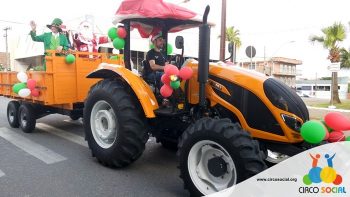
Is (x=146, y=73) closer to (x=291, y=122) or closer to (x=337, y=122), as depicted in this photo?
(x=291, y=122)

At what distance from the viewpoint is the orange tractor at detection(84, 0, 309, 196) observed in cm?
334

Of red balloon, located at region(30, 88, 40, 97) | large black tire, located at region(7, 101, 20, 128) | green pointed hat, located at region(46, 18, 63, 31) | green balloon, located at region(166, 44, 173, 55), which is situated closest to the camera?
green balloon, located at region(166, 44, 173, 55)

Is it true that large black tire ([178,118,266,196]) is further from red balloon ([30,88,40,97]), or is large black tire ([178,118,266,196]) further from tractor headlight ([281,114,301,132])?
red balloon ([30,88,40,97])

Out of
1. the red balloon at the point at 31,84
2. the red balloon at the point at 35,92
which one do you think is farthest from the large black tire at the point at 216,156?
the red balloon at the point at 31,84

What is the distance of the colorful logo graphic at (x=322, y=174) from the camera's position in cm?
186

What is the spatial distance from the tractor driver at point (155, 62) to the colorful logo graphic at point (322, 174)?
9.58ft

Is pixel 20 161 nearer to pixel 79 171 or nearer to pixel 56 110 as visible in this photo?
pixel 79 171

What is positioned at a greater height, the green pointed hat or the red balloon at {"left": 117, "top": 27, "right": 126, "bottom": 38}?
the green pointed hat

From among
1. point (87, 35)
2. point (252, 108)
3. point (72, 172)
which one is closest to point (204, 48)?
point (252, 108)

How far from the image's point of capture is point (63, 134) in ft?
23.2

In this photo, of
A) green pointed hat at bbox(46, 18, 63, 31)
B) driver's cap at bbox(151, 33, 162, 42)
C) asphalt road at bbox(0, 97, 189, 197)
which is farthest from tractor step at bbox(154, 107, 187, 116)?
green pointed hat at bbox(46, 18, 63, 31)

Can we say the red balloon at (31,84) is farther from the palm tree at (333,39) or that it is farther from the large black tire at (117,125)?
the palm tree at (333,39)

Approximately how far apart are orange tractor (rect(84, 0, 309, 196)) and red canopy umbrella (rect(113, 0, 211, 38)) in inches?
0.6

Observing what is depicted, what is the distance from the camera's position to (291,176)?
2016 millimetres
